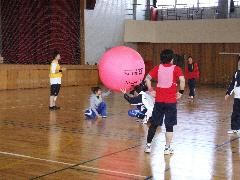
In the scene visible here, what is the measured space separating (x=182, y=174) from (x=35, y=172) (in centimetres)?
176

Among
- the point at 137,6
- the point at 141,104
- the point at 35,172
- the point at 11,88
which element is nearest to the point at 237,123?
the point at 141,104

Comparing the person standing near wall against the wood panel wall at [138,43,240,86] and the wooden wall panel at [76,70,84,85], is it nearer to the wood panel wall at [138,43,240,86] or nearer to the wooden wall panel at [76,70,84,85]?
the wooden wall panel at [76,70,84,85]

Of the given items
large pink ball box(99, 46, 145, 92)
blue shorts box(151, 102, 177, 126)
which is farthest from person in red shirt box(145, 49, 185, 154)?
large pink ball box(99, 46, 145, 92)

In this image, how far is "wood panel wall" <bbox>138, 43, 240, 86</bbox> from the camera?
25.1 m

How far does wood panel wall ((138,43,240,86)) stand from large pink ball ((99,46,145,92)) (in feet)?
62.6

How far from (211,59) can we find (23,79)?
44.8 feet

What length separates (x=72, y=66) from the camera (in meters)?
21.5

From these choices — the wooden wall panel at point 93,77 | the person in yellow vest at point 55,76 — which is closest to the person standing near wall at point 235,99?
the person in yellow vest at point 55,76

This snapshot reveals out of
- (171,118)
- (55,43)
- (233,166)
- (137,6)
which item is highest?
(137,6)

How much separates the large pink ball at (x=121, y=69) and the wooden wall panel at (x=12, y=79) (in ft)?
38.2

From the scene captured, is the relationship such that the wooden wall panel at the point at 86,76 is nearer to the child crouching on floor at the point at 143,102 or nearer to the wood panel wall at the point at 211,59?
the wood panel wall at the point at 211,59

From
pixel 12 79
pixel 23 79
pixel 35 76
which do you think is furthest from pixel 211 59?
pixel 12 79

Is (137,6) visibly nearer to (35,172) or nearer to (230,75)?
(230,75)

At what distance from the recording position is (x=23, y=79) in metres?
18.3
